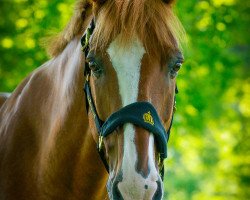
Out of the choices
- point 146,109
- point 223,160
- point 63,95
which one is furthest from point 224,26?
point 223,160

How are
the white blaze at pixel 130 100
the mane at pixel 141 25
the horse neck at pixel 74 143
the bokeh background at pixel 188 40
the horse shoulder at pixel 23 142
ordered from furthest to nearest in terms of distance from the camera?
the bokeh background at pixel 188 40
the horse shoulder at pixel 23 142
the horse neck at pixel 74 143
the mane at pixel 141 25
the white blaze at pixel 130 100

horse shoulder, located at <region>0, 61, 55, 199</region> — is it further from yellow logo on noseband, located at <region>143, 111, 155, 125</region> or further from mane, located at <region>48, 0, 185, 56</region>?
yellow logo on noseband, located at <region>143, 111, 155, 125</region>

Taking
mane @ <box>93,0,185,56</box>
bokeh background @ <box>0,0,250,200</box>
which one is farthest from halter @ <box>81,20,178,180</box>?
bokeh background @ <box>0,0,250,200</box>

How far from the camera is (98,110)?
12.0 ft

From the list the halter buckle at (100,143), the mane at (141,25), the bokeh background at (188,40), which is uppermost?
the mane at (141,25)

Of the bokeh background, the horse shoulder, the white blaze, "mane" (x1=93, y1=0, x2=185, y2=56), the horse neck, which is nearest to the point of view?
the white blaze

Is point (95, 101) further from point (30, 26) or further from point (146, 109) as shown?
point (30, 26)

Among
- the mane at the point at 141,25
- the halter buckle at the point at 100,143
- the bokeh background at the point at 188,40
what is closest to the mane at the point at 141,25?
the mane at the point at 141,25

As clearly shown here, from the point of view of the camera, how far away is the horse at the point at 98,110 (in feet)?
11.0

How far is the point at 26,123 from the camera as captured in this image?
429cm

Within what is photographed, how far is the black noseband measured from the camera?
3.33 metres

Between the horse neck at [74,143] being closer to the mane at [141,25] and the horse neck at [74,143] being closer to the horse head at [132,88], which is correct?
the horse head at [132,88]

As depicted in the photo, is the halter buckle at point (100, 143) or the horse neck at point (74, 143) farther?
the horse neck at point (74, 143)

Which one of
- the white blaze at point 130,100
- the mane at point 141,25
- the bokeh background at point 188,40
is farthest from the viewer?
the bokeh background at point 188,40
